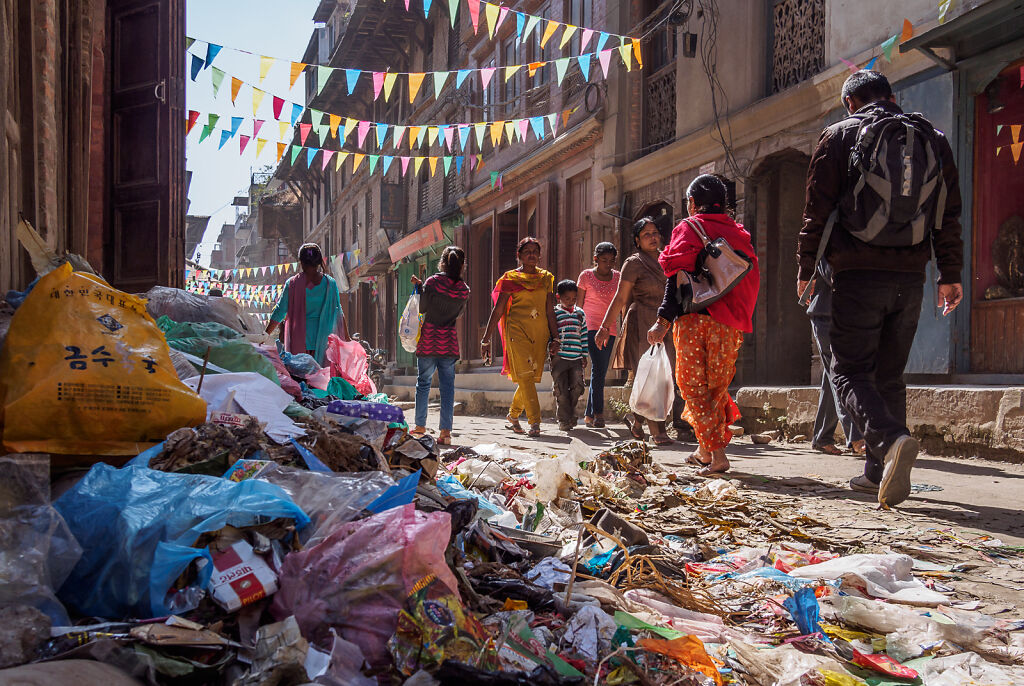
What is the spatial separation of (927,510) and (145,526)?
3.22 meters

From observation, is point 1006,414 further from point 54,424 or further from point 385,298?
point 385,298

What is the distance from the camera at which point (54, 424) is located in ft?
7.73

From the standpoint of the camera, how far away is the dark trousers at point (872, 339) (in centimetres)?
367

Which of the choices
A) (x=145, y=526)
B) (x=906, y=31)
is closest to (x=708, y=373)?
(x=145, y=526)

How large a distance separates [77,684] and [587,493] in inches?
107

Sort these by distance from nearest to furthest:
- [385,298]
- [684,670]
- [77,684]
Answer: [77,684], [684,670], [385,298]

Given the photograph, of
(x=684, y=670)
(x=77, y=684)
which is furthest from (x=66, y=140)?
(x=684, y=670)

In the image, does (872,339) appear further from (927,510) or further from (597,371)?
(597,371)

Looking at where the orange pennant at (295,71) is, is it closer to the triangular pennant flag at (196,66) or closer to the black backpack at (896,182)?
the triangular pennant flag at (196,66)

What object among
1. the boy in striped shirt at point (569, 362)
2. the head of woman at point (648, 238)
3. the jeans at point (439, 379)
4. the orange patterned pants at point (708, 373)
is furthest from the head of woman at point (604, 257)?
the orange patterned pants at point (708, 373)

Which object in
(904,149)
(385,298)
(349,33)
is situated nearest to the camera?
(904,149)

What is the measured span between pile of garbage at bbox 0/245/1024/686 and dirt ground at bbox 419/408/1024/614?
0.04m

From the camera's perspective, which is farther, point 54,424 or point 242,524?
point 54,424

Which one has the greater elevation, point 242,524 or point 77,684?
point 242,524
